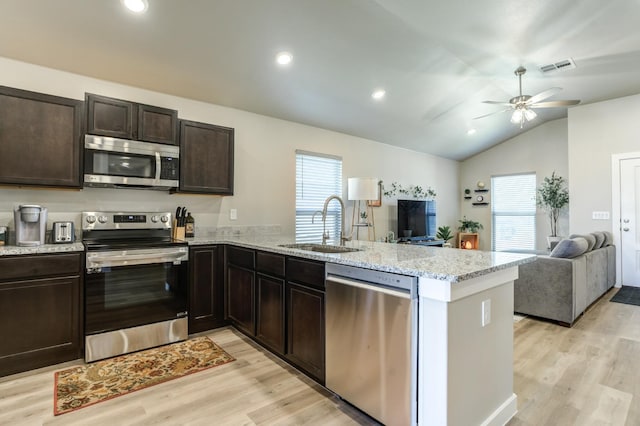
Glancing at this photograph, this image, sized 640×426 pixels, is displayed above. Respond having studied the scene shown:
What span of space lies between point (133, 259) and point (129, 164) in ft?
3.05

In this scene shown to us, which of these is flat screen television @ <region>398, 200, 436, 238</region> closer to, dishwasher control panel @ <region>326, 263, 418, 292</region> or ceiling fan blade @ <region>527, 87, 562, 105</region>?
ceiling fan blade @ <region>527, 87, 562, 105</region>

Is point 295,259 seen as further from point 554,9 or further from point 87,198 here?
point 554,9

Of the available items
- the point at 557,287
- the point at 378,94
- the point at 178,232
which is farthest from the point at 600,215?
the point at 178,232

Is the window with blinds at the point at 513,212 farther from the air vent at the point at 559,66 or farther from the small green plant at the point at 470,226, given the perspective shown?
the air vent at the point at 559,66

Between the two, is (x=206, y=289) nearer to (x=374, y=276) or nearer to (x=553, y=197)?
(x=374, y=276)

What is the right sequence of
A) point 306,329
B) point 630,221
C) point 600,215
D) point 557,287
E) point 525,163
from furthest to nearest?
1. point 525,163
2. point 600,215
3. point 630,221
4. point 557,287
5. point 306,329

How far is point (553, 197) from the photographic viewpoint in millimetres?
6488

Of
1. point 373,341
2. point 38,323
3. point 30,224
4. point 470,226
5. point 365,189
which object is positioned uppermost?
point 365,189

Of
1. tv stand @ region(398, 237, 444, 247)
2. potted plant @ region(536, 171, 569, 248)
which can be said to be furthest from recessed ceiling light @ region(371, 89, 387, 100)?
potted plant @ region(536, 171, 569, 248)

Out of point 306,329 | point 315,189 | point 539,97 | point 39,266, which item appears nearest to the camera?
point 306,329

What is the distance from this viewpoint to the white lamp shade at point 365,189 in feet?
15.7

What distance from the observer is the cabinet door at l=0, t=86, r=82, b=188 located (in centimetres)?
253

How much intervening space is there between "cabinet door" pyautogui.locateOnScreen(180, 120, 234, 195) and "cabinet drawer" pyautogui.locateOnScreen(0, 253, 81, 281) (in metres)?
1.17

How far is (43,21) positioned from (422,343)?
11.5 ft
